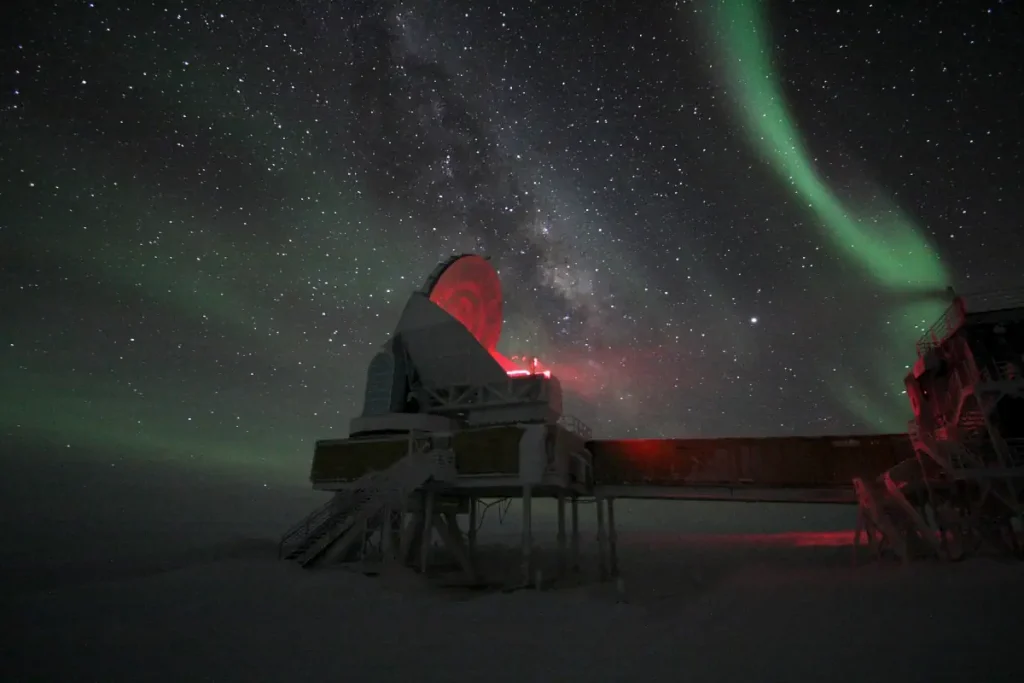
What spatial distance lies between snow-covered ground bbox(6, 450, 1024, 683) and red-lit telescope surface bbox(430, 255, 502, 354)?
17.7 metres

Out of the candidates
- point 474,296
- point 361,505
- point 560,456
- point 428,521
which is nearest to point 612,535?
point 560,456

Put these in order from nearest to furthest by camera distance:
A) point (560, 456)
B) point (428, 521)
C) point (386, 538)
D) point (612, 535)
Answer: point (386, 538), point (560, 456), point (428, 521), point (612, 535)

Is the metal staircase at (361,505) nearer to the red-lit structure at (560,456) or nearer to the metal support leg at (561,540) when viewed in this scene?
the red-lit structure at (560,456)

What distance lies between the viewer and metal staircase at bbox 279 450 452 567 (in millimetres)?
23578

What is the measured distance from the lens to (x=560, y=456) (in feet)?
85.6

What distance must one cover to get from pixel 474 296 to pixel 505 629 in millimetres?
24152

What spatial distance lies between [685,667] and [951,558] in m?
14.9

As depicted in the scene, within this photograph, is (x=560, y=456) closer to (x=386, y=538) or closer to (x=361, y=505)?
(x=386, y=538)

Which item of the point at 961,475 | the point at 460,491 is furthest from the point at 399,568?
the point at 961,475

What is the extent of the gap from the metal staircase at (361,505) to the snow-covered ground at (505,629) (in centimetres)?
252

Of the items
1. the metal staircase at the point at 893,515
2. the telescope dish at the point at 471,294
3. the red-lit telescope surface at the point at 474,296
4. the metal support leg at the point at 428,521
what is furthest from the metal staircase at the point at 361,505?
the metal staircase at the point at 893,515

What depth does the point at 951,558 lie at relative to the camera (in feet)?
59.4

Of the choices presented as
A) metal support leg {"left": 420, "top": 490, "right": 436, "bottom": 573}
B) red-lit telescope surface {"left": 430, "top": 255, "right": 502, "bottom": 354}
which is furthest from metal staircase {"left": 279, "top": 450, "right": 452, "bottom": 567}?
red-lit telescope surface {"left": 430, "top": 255, "right": 502, "bottom": 354}

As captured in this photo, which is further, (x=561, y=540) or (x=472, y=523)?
(x=472, y=523)
